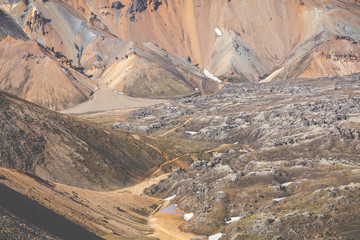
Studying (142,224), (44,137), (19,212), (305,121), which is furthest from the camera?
(305,121)

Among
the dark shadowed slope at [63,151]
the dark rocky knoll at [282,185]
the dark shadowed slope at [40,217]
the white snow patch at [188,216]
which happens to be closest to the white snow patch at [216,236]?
the dark rocky knoll at [282,185]

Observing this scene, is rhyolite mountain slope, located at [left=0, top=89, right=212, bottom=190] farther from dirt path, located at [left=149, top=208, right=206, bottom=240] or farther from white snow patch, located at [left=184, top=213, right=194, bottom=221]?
white snow patch, located at [left=184, top=213, right=194, bottom=221]

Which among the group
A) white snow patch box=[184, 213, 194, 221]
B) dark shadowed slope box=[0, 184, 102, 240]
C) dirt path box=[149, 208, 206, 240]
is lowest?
white snow patch box=[184, 213, 194, 221]

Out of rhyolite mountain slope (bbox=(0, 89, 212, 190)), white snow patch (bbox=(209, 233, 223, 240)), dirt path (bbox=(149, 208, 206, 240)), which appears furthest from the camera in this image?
rhyolite mountain slope (bbox=(0, 89, 212, 190))

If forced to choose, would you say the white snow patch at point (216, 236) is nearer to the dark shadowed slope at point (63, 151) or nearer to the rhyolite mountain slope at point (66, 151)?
the rhyolite mountain slope at point (66, 151)

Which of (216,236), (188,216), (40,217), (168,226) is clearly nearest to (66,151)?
(188,216)

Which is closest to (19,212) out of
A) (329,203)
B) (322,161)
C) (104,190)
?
(329,203)

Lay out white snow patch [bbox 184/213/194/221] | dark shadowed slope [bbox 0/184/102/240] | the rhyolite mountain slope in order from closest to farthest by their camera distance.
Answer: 1. dark shadowed slope [bbox 0/184/102/240]
2. white snow patch [bbox 184/213/194/221]
3. the rhyolite mountain slope

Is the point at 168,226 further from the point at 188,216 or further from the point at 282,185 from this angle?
the point at 282,185

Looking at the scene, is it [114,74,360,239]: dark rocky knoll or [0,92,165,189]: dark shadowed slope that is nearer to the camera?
[114,74,360,239]: dark rocky knoll

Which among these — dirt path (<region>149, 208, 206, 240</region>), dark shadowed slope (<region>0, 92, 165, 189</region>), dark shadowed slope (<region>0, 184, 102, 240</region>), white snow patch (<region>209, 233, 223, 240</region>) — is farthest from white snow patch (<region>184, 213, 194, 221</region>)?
dark shadowed slope (<region>0, 184, 102, 240</region>)

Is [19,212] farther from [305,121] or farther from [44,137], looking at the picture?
[305,121]
